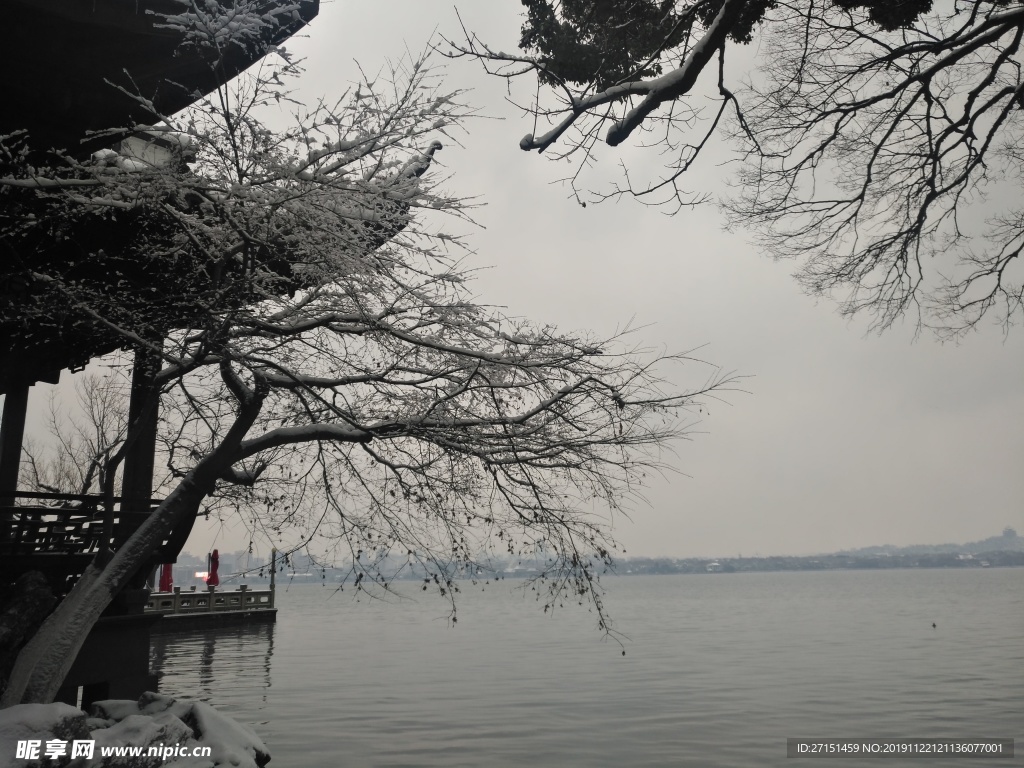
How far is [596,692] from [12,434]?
51.1 feet

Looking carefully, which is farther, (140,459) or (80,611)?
(140,459)

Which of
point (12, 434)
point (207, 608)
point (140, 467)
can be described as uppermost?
point (12, 434)

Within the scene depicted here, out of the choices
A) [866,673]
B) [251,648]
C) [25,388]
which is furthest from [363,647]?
[25,388]

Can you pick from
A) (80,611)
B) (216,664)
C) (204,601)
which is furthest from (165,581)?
(80,611)

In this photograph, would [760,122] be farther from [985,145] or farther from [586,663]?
[586,663]

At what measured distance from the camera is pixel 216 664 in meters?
27.2

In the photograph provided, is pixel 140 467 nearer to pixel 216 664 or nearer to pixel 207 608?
pixel 216 664

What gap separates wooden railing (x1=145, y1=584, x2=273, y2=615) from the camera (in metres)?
37.1

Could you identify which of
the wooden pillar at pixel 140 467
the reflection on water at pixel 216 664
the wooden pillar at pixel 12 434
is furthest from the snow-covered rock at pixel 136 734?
the wooden pillar at pixel 12 434

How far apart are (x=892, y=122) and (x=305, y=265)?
22.8 feet

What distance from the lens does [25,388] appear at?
51.2 ft

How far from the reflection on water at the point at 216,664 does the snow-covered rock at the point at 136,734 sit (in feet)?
14.7

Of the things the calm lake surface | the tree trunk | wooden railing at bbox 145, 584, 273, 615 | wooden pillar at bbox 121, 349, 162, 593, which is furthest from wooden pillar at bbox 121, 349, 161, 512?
wooden railing at bbox 145, 584, 273, 615

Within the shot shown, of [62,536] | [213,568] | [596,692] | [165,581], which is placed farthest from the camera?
[213,568]
